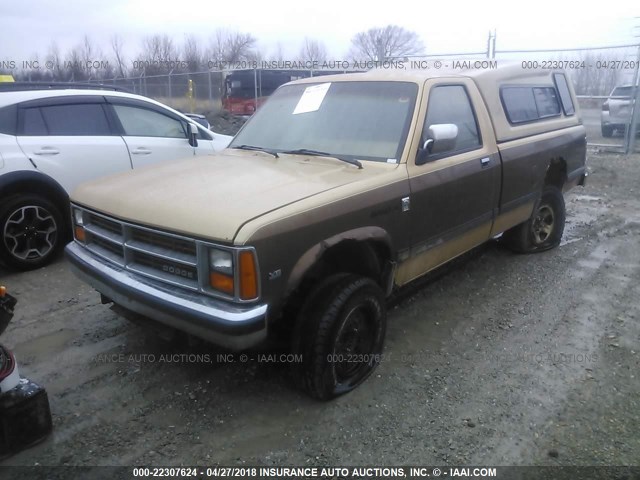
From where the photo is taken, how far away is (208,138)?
22.2ft

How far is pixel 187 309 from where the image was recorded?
2688mm

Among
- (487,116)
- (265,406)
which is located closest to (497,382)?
(265,406)

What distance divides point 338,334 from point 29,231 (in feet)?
11.8

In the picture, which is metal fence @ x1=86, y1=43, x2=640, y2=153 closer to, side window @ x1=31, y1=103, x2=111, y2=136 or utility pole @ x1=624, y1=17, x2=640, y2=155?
utility pole @ x1=624, y1=17, x2=640, y2=155

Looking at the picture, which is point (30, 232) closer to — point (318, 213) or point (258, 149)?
point (258, 149)

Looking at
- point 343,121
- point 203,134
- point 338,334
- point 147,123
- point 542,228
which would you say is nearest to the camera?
point 338,334

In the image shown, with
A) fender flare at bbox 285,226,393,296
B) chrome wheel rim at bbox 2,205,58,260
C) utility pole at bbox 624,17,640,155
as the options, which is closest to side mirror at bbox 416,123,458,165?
fender flare at bbox 285,226,393,296

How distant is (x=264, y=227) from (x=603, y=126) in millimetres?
14071

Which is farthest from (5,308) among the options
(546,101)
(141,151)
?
(546,101)

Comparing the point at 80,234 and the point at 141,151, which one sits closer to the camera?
the point at 80,234

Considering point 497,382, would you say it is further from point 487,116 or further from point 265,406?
point 487,116

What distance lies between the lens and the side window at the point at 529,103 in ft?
16.0

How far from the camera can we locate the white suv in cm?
496

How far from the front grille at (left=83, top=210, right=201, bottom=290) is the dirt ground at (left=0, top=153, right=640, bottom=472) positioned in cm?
80
